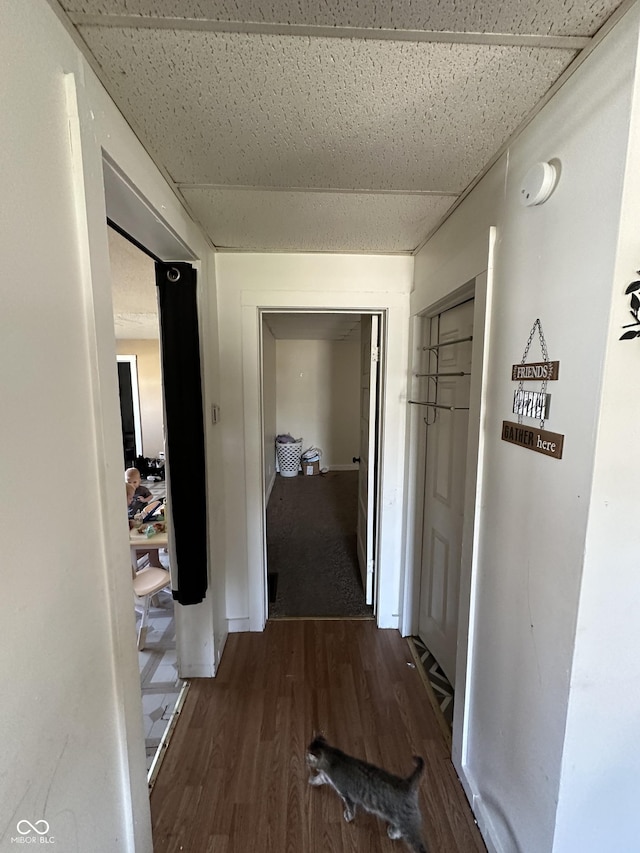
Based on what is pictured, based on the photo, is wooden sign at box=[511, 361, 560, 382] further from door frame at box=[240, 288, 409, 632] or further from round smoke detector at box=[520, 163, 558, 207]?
door frame at box=[240, 288, 409, 632]

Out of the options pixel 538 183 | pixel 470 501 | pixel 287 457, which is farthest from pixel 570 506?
pixel 287 457

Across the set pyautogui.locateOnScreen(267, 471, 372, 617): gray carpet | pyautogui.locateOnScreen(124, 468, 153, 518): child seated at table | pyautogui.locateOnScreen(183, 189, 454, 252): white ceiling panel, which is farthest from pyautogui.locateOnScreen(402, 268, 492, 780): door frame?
pyautogui.locateOnScreen(124, 468, 153, 518): child seated at table

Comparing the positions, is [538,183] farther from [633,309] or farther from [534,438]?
[534,438]

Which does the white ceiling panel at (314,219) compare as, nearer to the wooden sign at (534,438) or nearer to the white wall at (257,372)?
the white wall at (257,372)

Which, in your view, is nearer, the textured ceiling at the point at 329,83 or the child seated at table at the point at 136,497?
the textured ceiling at the point at 329,83

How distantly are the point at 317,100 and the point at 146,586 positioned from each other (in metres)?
2.57

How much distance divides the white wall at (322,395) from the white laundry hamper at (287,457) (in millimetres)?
372

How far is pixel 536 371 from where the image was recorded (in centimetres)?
97

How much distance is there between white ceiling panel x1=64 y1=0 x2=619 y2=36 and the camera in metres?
0.68

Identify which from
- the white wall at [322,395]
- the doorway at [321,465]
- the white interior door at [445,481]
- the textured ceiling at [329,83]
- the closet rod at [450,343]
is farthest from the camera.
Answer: the white wall at [322,395]

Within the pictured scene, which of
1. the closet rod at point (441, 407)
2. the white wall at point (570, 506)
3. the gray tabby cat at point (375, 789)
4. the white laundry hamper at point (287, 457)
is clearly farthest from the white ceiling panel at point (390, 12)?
the white laundry hamper at point (287, 457)

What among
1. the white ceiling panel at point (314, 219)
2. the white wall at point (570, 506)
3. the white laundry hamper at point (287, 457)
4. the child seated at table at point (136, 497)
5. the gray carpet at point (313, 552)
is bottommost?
the gray carpet at point (313, 552)

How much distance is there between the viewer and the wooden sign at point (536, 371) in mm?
902

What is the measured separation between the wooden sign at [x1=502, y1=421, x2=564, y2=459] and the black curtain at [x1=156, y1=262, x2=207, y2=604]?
51.1 inches
